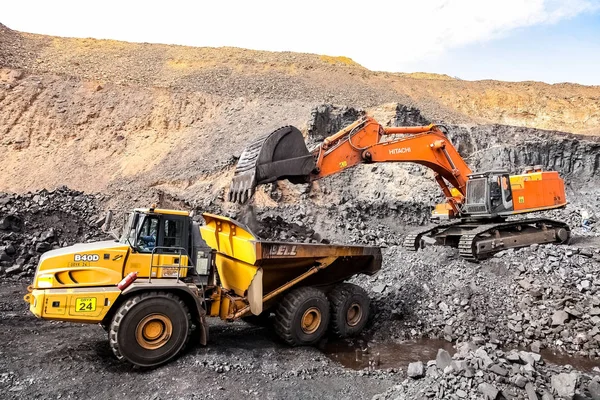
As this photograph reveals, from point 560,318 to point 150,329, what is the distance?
20.0ft

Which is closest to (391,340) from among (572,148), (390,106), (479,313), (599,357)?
(479,313)

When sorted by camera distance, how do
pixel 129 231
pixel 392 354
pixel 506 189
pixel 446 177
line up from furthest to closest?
pixel 446 177 → pixel 506 189 → pixel 392 354 → pixel 129 231

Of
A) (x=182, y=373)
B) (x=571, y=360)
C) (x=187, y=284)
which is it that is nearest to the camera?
(x=182, y=373)

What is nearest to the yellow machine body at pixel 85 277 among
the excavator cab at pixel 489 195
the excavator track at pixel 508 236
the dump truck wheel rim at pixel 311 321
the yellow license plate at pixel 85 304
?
the yellow license plate at pixel 85 304

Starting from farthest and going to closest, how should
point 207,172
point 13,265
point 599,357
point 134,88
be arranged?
point 134,88
point 207,172
point 13,265
point 599,357

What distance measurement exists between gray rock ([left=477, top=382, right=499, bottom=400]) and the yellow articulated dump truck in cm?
285

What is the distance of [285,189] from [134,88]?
11.5 metres

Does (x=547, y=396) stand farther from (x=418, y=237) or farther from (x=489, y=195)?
(x=418, y=237)

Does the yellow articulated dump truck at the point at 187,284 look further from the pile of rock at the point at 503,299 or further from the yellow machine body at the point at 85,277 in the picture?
the pile of rock at the point at 503,299

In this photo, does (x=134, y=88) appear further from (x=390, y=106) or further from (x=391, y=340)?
(x=391, y=340)

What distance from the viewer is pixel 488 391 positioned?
4.00m

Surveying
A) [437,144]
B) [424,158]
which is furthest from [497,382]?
[437,144]

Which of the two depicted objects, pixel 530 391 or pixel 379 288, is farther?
pixel 379 288

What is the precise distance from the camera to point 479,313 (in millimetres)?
7242
